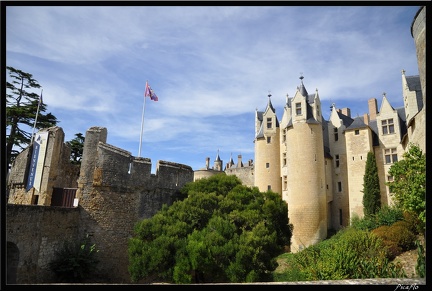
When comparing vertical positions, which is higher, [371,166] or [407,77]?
[407,77]

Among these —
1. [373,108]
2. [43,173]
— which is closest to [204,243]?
[43,173]

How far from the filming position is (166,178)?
17.0 m

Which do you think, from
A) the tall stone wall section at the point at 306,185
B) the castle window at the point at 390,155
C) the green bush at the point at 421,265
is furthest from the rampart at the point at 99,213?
the castle window at the point at 390,155

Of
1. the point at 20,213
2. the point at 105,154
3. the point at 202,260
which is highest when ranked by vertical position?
the point at 105,154

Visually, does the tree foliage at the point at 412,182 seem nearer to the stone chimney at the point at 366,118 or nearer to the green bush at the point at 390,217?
the green bush at the point at 390,217

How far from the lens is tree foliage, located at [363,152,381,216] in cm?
2338

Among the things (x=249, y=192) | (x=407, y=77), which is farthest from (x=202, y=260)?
(x=407, y=77)

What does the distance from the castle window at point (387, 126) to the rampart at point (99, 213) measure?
1884 centimetres

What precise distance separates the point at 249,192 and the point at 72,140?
17.7m

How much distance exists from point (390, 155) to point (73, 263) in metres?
24.2
